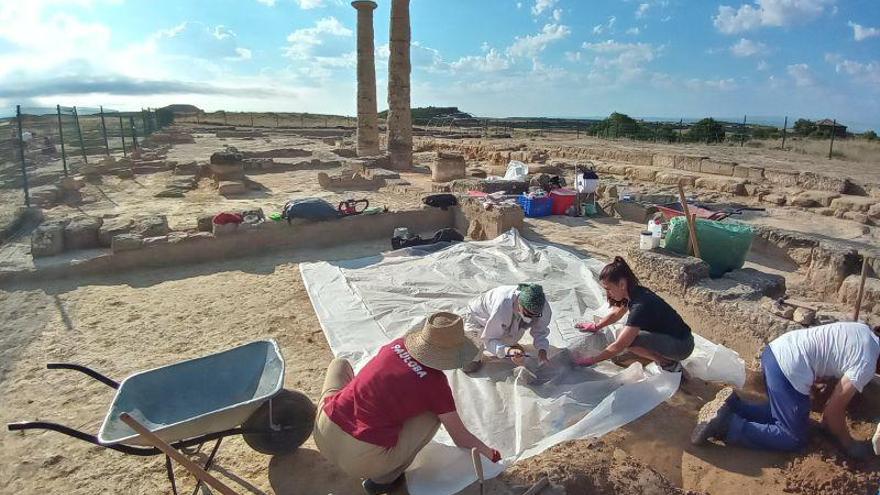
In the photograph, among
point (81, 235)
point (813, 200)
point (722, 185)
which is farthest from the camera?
point (722, 185)

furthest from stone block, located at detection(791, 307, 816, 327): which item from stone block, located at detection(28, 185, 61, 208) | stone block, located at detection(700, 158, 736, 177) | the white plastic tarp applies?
stone block, located at detection(28, 185, 61, 208)

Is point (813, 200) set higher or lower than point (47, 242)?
higher

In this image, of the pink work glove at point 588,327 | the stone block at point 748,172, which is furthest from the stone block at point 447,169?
the pink work glove at point 588,327

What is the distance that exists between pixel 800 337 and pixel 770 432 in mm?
656

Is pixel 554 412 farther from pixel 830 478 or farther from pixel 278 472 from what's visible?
pixel 278 472

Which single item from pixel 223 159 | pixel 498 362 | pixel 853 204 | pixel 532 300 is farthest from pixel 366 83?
pixel 532 300

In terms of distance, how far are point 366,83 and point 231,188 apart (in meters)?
9.34


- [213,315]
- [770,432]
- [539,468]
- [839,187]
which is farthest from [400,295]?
[839,187]

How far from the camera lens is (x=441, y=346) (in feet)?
9.47

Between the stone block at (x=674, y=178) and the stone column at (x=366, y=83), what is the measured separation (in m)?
10.7

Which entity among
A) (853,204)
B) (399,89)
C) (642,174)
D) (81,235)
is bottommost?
(81,235)

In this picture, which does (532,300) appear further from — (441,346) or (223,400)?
(223,400)

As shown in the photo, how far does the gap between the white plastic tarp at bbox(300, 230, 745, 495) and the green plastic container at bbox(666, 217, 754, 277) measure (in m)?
1.09

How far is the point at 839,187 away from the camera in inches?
497
